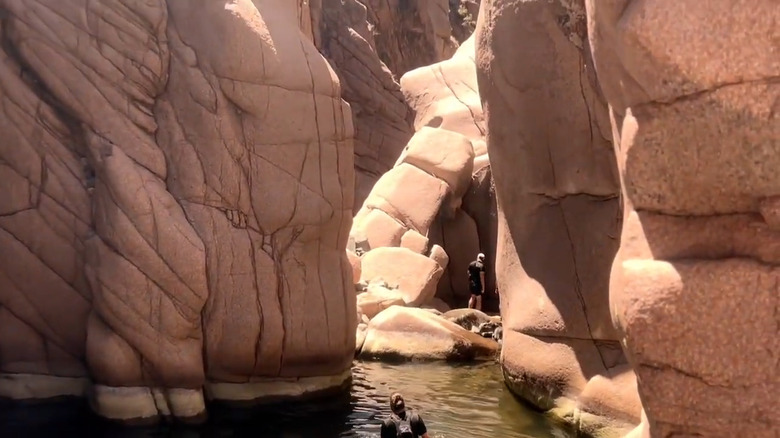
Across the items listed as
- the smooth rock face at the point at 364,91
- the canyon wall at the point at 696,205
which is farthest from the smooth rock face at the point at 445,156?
the canyon wall at the point at 696,205

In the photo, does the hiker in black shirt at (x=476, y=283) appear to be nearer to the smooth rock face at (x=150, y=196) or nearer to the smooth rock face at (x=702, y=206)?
the smooth rock face at (x=150, y=196)

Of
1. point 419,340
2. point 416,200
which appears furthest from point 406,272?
point 419,340

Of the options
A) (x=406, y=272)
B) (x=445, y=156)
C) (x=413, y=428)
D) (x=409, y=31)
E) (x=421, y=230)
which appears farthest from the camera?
(x=409, y=31)

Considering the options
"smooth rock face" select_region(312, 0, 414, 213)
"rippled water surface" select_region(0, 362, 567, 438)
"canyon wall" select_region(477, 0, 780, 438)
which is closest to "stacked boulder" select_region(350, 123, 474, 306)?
"rippled water surface" select_region(0, 362, 567, 438)

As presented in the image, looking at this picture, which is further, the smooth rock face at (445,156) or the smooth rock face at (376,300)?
the smooth rock face at (445,156)

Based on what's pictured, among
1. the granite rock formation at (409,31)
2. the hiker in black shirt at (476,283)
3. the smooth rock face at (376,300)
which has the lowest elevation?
the smooth rock face at (376,300)

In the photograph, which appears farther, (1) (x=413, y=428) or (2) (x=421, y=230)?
(2) (x=421, y=230)

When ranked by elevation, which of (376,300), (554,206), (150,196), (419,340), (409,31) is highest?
(409,31)

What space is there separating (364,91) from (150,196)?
616 inches

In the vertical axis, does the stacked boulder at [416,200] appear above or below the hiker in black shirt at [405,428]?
above

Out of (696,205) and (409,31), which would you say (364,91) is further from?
(696,205)

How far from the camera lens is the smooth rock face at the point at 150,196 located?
755 centimetres

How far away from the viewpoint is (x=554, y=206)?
832cm

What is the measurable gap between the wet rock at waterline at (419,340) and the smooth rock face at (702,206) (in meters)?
6.95
